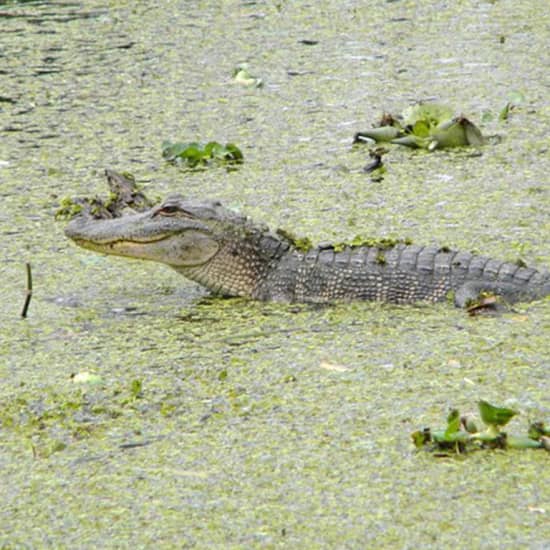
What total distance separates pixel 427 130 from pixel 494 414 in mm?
3258

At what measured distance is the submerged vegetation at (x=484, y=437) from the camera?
11.4 feet

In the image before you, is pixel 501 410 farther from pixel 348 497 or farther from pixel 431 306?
pixel 431 306

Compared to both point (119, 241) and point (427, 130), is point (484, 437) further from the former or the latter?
point (427, 130)

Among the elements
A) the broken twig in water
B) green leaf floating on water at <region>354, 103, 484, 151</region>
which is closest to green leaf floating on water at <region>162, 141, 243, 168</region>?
green leaf floating on water at <region>354, 103, 484, 151</region>

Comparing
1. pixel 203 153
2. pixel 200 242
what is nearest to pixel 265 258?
pixel 200 242

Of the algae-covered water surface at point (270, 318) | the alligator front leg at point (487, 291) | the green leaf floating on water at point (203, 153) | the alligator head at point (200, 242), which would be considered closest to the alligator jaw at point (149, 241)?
the alligator head at point (200, 242)

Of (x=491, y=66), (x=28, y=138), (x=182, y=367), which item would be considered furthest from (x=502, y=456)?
(x=491, y=66)

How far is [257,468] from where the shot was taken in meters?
3.49

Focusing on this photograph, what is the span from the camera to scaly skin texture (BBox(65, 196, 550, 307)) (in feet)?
16.0

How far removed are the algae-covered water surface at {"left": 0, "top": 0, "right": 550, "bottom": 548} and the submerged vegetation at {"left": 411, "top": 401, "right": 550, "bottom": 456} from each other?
0.10 ft

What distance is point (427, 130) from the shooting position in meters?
6.56

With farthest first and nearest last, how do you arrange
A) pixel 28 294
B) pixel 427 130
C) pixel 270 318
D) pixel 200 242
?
pixel 427 130 < pixel 200 242 < pixel 270 318 < pixel 28 294

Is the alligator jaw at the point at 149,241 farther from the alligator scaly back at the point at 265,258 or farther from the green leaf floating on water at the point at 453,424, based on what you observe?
the green leaf floating on water at the point at 453,424

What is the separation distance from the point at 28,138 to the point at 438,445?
4.16 meters
